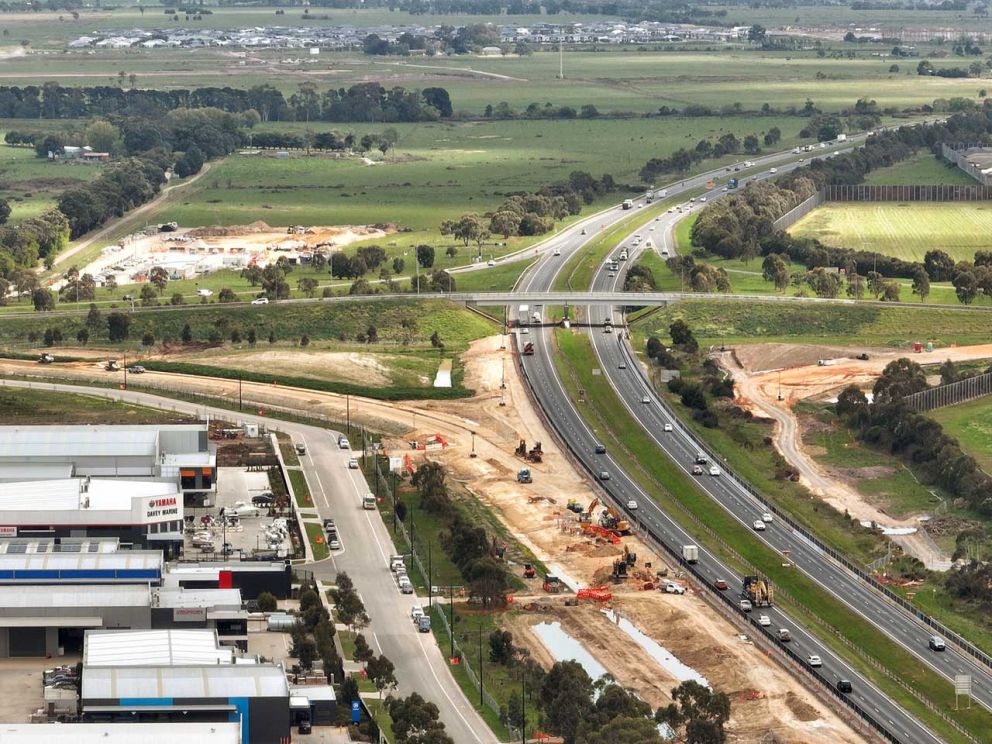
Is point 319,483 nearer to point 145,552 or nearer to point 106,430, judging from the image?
point 106,430

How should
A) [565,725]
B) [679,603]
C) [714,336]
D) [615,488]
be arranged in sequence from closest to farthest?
[565,725]
[679,603]
[615,488]
[714,336]

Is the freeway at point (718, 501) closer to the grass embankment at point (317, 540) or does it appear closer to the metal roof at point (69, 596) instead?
Result: the grass embankment at point (317, 540)

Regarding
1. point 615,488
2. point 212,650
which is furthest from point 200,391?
point 212,650

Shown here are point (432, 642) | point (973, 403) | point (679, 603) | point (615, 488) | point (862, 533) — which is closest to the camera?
point (432, 642)

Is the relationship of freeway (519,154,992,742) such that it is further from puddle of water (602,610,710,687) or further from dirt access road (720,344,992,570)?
dirt access road (720,344,992,570)

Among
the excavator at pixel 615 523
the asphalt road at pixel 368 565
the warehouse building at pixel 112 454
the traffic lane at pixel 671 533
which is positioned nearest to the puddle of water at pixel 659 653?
the traffic lane at pixel 671 533

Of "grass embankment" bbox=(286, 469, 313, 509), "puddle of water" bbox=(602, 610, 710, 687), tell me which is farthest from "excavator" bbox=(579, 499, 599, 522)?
"puddle of water" bbox=(602, 610, 710, 687)

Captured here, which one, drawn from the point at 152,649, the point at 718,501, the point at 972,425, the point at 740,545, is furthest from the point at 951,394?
the point at 152,649
